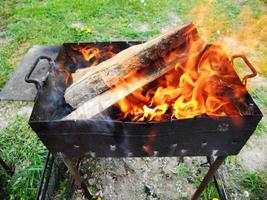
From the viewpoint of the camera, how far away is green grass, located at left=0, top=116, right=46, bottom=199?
9.15 ft

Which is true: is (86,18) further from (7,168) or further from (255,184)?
(255,184)

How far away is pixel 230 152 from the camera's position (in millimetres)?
1958

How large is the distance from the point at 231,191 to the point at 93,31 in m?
3.53

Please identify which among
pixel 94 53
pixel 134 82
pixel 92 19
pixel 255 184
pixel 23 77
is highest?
pixel 134 82

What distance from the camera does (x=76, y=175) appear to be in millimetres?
2408

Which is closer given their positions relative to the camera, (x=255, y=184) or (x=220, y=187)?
(x=220, y=187)

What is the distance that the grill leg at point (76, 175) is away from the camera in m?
2.17

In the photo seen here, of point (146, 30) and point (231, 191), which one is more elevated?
point (146, 30)

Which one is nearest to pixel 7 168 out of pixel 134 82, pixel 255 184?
pixel 134 82

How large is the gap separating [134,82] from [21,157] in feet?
6.04

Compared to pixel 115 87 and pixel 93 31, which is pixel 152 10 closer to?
pixel 93 31

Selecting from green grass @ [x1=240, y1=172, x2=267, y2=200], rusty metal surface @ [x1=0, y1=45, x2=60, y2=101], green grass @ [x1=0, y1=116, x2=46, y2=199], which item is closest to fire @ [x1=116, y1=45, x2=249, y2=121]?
green grass @ [x1=240, y1=172, x2=267, y2=200]

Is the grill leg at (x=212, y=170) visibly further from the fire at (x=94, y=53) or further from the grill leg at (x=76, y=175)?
the fire at (x=94, y=53)

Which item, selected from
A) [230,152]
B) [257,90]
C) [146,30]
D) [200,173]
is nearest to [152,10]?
[146,30]
